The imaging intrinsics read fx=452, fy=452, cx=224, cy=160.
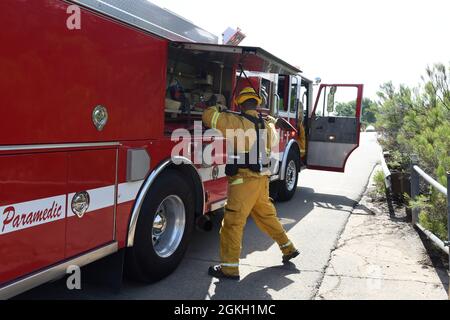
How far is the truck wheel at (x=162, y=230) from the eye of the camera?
392cm

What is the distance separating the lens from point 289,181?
8.41m

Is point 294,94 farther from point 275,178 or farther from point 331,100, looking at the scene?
point 275,178

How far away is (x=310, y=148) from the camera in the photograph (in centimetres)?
942

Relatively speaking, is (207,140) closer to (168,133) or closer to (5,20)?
(168,133)

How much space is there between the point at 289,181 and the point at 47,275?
600 centimetres

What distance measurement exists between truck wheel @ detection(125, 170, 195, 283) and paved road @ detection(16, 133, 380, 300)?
0.57 ft

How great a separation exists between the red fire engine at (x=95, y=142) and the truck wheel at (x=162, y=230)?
0.4 inches

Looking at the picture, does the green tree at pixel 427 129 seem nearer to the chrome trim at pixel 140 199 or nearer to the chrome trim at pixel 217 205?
the chrome trim at pixel 217 205

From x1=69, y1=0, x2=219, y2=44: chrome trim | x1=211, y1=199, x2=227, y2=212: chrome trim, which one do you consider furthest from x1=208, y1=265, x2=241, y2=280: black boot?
x1=69, y1=0, x2=219, y2=44: chrome trim

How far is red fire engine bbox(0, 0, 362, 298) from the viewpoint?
2596 mm

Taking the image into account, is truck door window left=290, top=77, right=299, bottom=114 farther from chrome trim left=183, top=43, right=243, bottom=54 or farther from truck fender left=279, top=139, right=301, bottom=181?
chrome trim left=183, top=43, right=243, bottom=54

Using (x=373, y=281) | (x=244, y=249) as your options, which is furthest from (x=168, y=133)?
(x=373, y=281)

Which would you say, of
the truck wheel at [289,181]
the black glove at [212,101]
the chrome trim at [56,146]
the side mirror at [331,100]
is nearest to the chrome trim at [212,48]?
the black glove at [212,101]

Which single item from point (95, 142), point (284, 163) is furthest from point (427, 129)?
point (95, 142)
